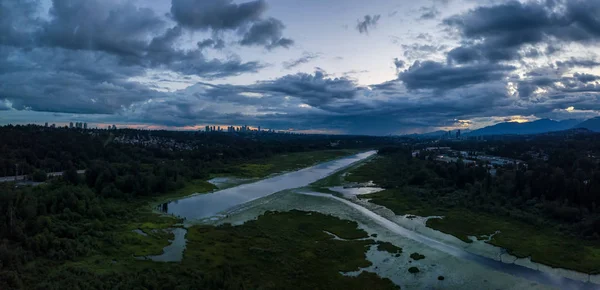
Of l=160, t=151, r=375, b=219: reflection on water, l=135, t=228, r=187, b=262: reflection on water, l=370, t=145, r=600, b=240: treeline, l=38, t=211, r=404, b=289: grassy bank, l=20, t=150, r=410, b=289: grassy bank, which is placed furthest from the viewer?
l=160, t=151, r=375, b=219: reflection on water

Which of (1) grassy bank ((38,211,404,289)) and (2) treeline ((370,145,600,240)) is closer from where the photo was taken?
(1) grassy bank ((38,211,404,289))

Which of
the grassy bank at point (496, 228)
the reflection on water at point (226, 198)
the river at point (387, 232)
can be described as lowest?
the reflection on water at point (226, 198)

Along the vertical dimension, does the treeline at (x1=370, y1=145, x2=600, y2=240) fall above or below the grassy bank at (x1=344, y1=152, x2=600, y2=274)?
above

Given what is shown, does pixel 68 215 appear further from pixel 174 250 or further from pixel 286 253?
pixel 286 253

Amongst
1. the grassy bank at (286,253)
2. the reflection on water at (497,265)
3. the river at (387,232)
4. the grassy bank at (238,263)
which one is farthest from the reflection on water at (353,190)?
the grassy bank at (238,263)

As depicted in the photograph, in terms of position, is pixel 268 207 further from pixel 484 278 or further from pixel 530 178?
pixel 530 178

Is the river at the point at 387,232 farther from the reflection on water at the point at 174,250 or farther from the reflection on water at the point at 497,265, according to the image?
the reflection on water at the point at 174,250

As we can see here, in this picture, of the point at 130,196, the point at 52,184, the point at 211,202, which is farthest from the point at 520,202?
the point at 52,184

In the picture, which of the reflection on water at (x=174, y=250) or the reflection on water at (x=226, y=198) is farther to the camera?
the reflection on water at (x=226, y=198)

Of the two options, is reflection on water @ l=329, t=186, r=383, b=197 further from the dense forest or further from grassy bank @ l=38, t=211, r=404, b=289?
the dense forest

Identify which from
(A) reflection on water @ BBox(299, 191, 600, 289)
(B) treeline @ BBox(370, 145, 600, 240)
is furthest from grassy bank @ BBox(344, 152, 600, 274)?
(A) reflection on water @ BBox(299, 191, 600, 289)

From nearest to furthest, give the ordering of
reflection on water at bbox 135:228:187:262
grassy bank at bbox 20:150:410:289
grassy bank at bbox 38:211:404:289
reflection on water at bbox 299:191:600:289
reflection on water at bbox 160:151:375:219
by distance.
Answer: grassy bank at bbox 38:211:404:289, grassy bank at bbox 20:150:410:289, reflection on water at bbox 299:191:600:289, reflection on water at bbox 135:228:187:262, reflection on water at bbox 160:151:375:219
